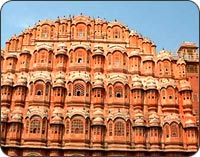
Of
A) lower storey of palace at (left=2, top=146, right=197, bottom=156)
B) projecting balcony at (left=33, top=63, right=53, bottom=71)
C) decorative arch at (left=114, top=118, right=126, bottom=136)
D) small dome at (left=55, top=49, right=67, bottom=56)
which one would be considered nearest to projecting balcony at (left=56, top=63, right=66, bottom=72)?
projecting balcony at (left=33, top=63, right=53, bottom=71)

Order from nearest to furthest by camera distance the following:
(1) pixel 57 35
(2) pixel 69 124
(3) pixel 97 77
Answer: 1. (2) pixel 69 124
2. (3) pixel 97 77
3. (1) pixel 57 35

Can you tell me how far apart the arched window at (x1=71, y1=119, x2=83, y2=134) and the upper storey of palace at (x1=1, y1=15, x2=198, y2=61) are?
6.95 metres

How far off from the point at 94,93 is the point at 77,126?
320 centimetres

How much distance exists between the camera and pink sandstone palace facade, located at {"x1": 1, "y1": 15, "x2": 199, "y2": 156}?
2386 centimetres

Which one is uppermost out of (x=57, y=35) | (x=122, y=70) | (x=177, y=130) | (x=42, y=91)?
(x=57, y=35)

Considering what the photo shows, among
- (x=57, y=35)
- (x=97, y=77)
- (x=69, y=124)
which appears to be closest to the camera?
(x=69, y=124)

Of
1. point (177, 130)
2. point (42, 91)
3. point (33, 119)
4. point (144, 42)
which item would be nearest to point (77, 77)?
point (42, 91)

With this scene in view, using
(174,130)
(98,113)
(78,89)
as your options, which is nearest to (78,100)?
(78,89)

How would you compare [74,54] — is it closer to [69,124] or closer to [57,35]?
[57,35]

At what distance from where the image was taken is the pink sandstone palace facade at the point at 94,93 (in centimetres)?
2386

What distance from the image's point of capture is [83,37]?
28.1 m

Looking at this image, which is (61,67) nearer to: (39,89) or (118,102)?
(39,89)

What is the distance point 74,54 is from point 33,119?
690 cm

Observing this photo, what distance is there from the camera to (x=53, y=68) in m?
26.9
